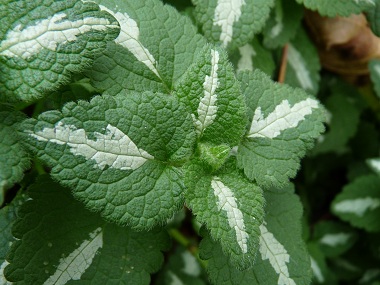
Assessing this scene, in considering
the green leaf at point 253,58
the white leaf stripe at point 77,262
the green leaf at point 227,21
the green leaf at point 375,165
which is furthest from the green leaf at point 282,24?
the white leaf stripe at point 77,262

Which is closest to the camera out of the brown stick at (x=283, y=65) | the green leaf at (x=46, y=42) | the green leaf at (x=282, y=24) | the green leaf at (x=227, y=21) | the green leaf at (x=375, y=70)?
the green leaf at (x=46, y=42)

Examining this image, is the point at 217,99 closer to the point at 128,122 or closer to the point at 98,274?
the point at 128,122

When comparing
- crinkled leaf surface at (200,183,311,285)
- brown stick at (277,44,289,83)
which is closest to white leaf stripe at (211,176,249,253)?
crinkled leaf surface at (200,183,311,285)

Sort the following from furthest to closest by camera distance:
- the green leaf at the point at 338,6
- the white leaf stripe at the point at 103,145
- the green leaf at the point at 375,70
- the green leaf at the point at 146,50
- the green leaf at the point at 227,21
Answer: the green leaf at the point at 375,70
the green leaf at the point at 338,6
the green leaf at the point at 227,21
the green leaf at the point at 146,50
the white leaf stripe at the point at 103,145

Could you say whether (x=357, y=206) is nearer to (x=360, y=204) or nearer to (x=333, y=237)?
(x=360, y=204)

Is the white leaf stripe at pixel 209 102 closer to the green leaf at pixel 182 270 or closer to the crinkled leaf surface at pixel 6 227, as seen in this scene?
the crinkled leaf surface at pixel 6 227

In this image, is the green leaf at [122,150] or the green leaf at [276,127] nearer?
the green leaf at [122,150]

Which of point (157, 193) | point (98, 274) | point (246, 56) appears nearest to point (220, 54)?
point (157, 193)
